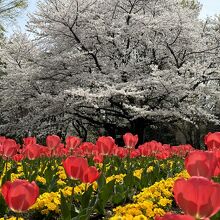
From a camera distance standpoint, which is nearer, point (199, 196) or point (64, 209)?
point (199, 196)

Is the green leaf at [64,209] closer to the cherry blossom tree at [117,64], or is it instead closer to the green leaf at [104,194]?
the green leaf at [104,194]

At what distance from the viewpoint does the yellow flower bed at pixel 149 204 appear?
3.26m

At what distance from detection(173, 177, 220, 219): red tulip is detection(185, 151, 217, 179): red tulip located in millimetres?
547

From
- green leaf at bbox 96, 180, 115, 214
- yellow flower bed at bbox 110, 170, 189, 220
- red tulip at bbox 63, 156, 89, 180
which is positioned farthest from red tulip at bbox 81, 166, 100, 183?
green leaf at bbox 96, 180, 115, 214

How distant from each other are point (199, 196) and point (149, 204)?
7.49ft

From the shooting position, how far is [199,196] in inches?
50.7

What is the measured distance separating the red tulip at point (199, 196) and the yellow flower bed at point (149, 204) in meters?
1.18

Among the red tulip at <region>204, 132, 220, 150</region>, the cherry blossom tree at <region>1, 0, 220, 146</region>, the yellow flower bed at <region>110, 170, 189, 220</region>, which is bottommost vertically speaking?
the yellow flower bed at <region>110, 170, 189, 220</region>

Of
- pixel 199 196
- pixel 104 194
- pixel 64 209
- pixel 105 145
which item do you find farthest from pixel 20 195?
pixel 105 145

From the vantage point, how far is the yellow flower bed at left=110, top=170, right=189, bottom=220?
3.26 m

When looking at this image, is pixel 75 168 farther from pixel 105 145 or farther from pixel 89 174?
pixel 105 145

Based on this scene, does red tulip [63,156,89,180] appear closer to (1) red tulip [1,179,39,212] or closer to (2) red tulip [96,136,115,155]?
(1) red tulip [1,179,39,212]

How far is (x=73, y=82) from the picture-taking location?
18.8 m

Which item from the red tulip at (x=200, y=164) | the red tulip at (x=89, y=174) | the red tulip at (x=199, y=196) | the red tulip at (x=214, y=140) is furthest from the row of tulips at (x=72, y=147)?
the red tulip at (x=199, y=196)
